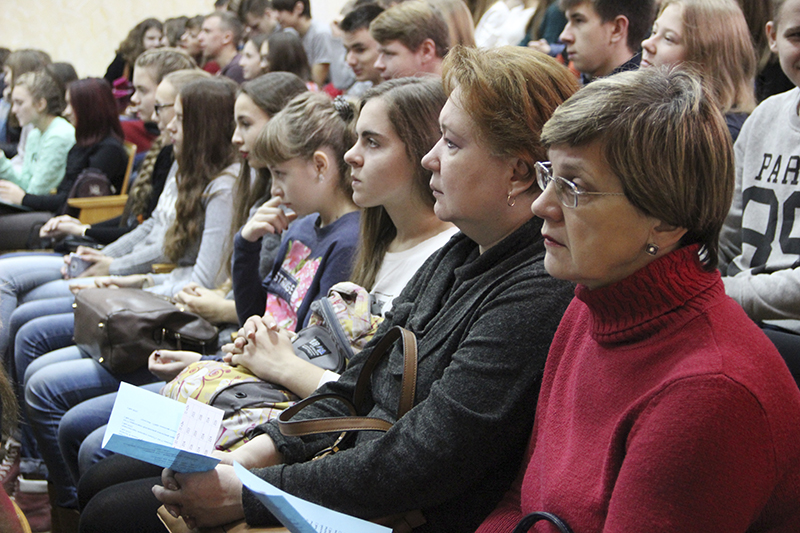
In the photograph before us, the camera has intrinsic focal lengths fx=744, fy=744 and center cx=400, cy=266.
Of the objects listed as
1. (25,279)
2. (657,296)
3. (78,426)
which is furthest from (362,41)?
(657,296)

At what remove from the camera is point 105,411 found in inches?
85.4

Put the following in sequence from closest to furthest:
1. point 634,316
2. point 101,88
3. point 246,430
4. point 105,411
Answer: point 634,316 → point 246,430 → point 105,411 → point 101,88

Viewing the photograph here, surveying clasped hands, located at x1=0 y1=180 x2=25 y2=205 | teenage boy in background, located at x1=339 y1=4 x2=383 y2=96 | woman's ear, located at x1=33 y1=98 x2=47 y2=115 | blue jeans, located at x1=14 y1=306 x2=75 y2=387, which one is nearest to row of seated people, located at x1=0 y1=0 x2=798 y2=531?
blue jeans, located at x1=14 y1=306 x2=75 y2=387

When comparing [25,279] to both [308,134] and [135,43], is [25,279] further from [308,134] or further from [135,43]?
[135,43]

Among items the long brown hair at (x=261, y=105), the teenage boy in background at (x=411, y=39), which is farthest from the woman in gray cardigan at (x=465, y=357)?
the teenage boy in background at (x=411, y=39)

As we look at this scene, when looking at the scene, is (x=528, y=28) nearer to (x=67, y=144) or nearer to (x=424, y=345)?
(x=67, y=144)

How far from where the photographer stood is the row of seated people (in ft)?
2.85

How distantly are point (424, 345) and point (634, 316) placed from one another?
46 centimetres

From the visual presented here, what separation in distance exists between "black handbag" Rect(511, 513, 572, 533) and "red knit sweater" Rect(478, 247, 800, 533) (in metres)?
0.01

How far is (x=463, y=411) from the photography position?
45.6 inches

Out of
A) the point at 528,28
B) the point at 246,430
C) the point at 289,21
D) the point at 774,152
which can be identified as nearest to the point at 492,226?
the point at 246,430

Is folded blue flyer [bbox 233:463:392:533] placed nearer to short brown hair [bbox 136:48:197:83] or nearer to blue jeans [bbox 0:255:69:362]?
blue jeans [bbox 0:255:69:362]

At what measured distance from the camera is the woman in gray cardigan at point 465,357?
3.88 feet

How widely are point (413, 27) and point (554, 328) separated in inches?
87.8
